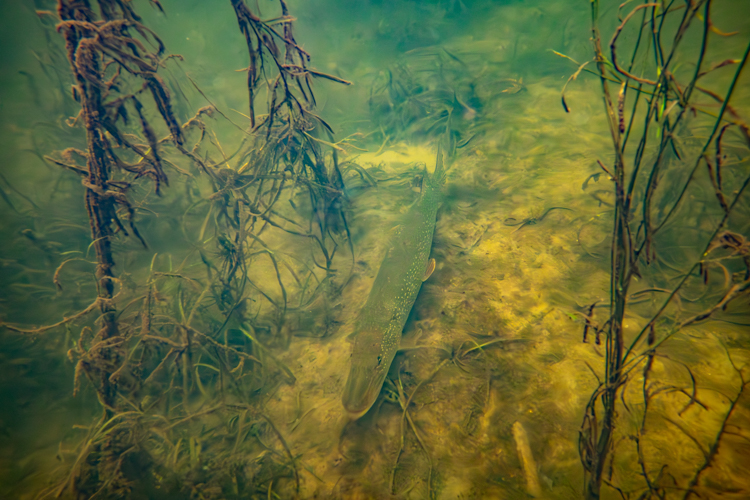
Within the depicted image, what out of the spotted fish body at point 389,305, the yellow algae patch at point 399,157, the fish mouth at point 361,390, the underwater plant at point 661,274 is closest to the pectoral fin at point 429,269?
the spotted fish body at point 389,305

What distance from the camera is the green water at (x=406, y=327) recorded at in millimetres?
2369

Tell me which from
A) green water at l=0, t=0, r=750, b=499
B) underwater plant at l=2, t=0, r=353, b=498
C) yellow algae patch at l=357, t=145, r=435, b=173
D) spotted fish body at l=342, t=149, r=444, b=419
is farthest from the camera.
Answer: yellow algae patch at l=357, t=145, r=435, b=173

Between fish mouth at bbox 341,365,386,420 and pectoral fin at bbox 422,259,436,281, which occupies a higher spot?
pectoral fin at bbox 422,259,436,281

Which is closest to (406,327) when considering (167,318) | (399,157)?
(167,318)

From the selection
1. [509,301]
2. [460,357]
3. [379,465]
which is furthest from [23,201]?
[509,301]

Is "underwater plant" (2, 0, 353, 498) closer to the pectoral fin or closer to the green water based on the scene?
the green water

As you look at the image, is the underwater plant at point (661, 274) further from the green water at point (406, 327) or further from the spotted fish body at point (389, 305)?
the spotted fish body at point (389, 305)

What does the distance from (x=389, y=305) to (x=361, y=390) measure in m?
1.08

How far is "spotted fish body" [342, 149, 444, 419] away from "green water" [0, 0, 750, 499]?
0.28m

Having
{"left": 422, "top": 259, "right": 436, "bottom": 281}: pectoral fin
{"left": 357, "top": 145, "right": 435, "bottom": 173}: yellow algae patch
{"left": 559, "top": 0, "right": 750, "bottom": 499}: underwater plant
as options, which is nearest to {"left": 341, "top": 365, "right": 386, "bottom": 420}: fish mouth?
{"left": 422, "top": 259, "right": 436, "bottom": 281}: pectoral fin

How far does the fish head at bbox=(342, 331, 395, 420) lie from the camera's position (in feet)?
9.51

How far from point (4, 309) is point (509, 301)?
30.1ft

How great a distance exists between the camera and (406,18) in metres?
12.0

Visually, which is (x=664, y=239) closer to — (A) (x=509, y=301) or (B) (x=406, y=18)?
(A) (x=509, y=301)
